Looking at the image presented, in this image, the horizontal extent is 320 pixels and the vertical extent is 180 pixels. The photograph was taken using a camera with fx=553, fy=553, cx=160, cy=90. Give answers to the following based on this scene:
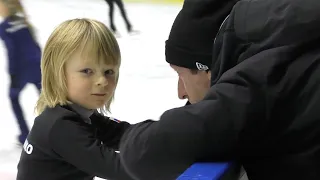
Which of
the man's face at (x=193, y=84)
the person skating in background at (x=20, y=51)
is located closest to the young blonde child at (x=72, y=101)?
the man's face at (x=193, y=84)

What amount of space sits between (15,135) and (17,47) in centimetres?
35

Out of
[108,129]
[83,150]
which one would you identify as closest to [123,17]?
[108,129]

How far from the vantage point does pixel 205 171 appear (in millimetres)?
507

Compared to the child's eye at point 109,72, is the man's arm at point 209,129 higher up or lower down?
higher up

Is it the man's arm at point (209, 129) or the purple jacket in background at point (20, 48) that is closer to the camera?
the man's arm at point (209, 129)

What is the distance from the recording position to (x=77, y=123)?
1.00m

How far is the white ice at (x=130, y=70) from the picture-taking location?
2293 mm

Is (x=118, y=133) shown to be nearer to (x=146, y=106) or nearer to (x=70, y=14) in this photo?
(x=146, y=106)

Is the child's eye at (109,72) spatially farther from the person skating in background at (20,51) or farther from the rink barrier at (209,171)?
the person skating in background at (20,51)

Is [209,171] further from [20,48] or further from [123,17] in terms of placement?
[123,17]

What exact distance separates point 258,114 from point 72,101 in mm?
611

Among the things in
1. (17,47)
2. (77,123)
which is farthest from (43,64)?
(17,47)

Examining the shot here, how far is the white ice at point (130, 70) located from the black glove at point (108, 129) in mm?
822

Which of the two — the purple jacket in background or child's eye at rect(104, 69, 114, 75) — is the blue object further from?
the purple jacket in background
